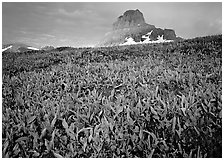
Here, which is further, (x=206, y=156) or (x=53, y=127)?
(x=53, y=127)

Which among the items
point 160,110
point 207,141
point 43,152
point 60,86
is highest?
point 60,86

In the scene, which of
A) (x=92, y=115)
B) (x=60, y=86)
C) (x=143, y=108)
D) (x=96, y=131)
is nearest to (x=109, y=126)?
(x=96, y=131)

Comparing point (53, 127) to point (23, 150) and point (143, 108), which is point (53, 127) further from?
point (143, 108)

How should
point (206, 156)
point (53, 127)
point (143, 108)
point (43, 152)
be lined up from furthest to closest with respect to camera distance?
point (143, 108) < point (53, 127) < point (43, 152) < point (206, 156)

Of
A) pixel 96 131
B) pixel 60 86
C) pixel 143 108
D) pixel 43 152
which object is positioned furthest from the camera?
pixel 60 86

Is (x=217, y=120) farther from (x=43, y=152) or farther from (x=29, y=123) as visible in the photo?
(x=29, y=123)

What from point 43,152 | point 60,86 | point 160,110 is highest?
point 60,86

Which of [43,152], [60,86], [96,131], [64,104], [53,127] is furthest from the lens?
Answer: [60,86]

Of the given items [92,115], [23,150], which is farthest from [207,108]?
[23,150]

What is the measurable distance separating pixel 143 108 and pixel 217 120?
1267 millimetres

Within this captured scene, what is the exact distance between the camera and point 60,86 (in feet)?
18.2

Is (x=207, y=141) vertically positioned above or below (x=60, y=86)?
below

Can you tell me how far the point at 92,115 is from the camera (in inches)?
152

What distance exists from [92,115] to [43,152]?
3.48ft
